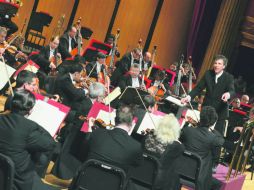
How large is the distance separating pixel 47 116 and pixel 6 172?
45.0 inches

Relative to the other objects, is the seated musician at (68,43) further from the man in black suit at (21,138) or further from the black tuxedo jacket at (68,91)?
the man in black suit at (21,138)

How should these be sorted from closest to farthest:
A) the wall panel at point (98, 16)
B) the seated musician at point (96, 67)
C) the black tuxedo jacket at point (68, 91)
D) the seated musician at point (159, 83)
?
the black tuxedo jacket at point (68, 91) → the seated musician at point (96, 67) → the seated musician at point (159, 83) → the wall panel at point (98, 16)

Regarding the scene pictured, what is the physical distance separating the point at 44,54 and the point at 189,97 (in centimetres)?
326

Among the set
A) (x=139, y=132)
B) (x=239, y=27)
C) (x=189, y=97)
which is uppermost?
(x=239, y=27)

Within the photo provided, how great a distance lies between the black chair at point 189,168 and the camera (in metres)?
4.94

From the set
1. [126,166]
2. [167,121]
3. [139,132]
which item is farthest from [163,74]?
[126,166]

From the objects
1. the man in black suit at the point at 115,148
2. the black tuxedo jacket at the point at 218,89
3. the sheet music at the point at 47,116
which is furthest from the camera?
the black tuxedo jacket at the point at 218,89

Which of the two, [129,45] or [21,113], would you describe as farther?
[129,45]

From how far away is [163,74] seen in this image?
30.6 ft

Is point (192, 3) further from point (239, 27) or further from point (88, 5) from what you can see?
point (88, 5)

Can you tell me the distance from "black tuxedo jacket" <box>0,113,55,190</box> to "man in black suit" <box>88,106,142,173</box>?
0.48 metres

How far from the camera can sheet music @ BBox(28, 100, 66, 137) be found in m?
4.08

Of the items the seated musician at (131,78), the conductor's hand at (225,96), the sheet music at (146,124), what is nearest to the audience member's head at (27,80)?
the sheet music at (146,124)

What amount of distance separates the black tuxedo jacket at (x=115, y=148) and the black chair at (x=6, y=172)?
33.6 inches
